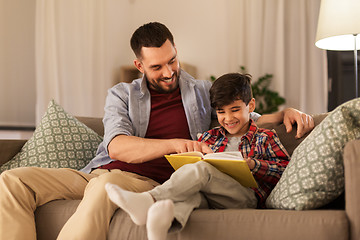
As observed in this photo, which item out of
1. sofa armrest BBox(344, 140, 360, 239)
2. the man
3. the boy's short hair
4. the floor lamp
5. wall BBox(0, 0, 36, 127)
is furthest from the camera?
wall BBox(0, 0, 36, 127)

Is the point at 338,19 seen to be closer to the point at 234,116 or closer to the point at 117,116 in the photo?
the point at 234,116

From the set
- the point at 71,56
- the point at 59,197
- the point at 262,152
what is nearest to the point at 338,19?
the point at 262,152

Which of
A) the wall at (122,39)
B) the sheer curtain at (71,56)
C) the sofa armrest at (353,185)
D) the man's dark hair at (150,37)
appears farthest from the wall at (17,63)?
the sofa armrest at (353,185)

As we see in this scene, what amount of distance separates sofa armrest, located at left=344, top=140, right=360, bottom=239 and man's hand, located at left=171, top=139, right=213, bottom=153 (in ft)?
1.83

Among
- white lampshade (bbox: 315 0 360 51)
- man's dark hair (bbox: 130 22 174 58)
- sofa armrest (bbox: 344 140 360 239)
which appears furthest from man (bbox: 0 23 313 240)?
white lampshade (bbox: 315 0 360 51)

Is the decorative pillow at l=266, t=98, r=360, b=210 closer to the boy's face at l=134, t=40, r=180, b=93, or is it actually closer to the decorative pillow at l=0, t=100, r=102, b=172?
the boy's face at l=134, t=40, r=180, b=93

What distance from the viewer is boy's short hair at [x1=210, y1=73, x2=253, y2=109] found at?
1759 millimetres

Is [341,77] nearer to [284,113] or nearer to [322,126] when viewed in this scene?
[284,113]

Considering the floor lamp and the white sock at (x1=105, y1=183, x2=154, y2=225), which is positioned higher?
the floor lamp

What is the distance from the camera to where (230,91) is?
5.77 feet

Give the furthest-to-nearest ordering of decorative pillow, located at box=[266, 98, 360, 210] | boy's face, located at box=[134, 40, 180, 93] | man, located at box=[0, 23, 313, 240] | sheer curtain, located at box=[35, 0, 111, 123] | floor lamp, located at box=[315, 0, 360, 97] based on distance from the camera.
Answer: sheer curtain, located at box=[35, 0, 111, 123], floor lamp, located at box=[315, 0, 360, 97], boy's face, located at box=[134, 40, 180, 93], man, located at box=[0, 23, 313, 240], decorative pillow, located at box=[266, 98, 360, 210]

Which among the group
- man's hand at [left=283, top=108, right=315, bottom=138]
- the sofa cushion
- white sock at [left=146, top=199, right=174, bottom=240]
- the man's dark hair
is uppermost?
the man's dark hair

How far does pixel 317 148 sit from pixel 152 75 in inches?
37.3

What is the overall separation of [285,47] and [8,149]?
2876mm
